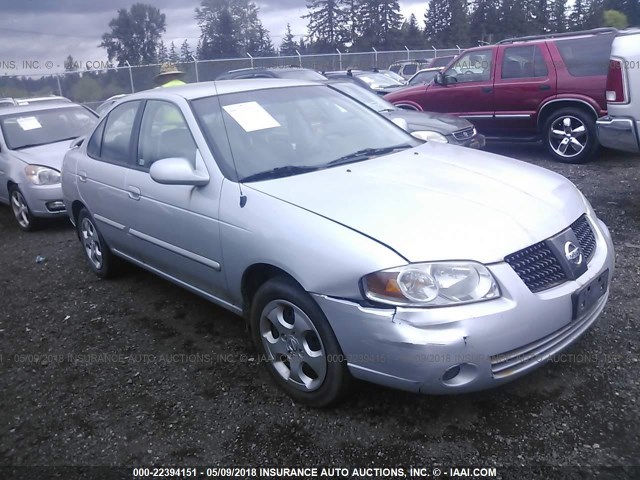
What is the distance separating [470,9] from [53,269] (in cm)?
5961

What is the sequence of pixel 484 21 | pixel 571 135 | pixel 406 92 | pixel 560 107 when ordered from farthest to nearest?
pixel 484 21, pixel 406 92, pixel 560 107, pixel 571 135

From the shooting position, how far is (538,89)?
8078mm

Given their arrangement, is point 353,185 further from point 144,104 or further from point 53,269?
point 53,269

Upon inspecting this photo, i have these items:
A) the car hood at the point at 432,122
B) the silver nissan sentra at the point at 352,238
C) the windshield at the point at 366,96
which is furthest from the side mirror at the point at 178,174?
the windshield at the point at 366,96

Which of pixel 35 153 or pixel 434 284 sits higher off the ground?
pixel 35 153

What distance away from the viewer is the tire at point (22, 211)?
6.91m

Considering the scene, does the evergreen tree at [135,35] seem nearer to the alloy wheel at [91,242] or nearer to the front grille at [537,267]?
the alloy wheel at [91,242]

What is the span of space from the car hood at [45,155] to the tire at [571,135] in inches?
258

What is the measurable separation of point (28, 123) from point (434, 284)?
7109 mm

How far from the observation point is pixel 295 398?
9.77 ft

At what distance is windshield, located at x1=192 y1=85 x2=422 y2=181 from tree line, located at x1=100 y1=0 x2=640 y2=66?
134 feet

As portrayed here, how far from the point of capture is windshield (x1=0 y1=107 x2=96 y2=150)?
7512 mm

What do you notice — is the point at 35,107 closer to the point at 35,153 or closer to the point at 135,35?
the point at 35,153

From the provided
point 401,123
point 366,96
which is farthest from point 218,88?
point 366,96
